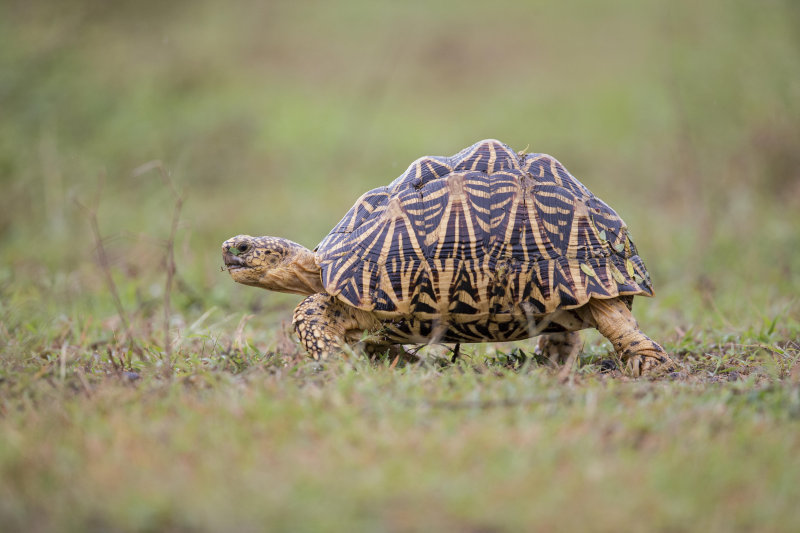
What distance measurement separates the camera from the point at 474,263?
3693 millimetres

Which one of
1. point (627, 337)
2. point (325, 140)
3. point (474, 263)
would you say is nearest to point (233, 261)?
point (474, 263)

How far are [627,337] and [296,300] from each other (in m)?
3.49

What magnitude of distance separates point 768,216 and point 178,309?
21.3 feet

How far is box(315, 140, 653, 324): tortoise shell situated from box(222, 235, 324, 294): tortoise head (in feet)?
0.60

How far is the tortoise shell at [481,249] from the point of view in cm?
369

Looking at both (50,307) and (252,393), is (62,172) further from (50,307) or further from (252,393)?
(252,393)

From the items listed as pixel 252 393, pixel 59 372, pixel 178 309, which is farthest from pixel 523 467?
pixel 178 309

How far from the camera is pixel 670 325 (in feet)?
17.1

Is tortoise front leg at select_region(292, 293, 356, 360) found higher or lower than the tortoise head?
lower

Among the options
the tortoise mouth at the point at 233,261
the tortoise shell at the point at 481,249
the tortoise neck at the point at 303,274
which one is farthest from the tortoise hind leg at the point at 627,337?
the tortoise mouth at the point at 233,261

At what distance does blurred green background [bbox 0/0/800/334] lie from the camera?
679 centimetres

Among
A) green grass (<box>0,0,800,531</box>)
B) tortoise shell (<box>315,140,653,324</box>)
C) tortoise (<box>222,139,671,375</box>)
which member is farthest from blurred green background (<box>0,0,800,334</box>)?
tortoise shell (<box>315,140,653,324</box>)

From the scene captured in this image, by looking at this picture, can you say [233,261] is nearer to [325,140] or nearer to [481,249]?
[481,249]

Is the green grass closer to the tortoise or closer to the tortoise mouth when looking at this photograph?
the tortoise
